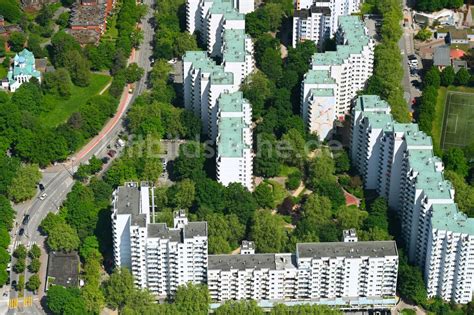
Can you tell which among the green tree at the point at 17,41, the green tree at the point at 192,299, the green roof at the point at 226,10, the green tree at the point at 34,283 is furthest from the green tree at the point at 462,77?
the green tree at the point at 34,283

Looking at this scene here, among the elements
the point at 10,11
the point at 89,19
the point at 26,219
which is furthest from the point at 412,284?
the point at 10,11

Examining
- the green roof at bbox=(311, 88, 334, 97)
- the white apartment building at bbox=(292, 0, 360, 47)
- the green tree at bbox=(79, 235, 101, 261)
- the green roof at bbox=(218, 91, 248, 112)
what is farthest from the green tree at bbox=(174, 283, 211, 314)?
the white apartment building at bbox=(292, 0, 360, 47)

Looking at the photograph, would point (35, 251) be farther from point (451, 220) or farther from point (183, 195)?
point (451, 220)

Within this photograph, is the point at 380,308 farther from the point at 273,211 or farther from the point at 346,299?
the point at 273,211

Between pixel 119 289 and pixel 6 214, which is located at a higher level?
pixel 6 214

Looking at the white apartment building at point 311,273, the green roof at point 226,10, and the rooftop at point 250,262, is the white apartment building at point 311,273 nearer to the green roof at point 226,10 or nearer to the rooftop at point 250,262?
the rooftop at point 250,262
